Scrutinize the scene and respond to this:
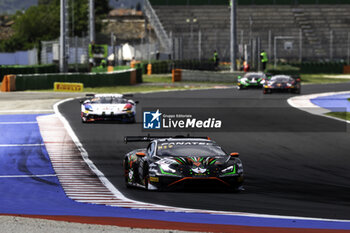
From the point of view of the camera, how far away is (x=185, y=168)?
13.9m

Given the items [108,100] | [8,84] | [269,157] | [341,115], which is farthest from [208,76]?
[269,157]

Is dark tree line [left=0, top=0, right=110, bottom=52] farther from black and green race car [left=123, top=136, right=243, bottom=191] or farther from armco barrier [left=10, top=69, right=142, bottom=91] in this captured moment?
black and green race car [left=123, top=136, right=243, bottom=191]

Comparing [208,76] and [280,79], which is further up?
[280,79]

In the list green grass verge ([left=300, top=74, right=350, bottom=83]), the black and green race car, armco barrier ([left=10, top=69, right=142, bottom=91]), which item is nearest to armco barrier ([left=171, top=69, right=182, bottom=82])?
armco barrier ([left=10, top=69, right=142, bottom=91])

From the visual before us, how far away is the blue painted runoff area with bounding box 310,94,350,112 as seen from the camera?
122ft

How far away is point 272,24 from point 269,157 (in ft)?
217

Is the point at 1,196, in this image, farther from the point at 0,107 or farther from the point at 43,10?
the point at 43,10

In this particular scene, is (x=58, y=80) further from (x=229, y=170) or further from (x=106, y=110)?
(x=229, y=170)

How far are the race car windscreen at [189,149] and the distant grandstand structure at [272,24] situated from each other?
57502 mm

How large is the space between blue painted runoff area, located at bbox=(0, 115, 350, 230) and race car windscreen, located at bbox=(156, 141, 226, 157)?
1978 mm

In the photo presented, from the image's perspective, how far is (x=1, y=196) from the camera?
44.3ft

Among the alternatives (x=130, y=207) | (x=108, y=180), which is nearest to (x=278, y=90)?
(x=108, y=180)

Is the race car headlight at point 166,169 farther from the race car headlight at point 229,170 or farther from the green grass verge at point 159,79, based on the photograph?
the green grass verge at point 159,79

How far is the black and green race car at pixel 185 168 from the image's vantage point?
13.8m
